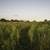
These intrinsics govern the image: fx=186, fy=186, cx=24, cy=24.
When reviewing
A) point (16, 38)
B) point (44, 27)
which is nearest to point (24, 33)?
point (16, 38)

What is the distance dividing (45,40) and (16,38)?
286cm

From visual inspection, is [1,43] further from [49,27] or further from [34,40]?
[49,27]

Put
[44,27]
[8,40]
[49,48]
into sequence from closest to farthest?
[49,48] < [8,40] < [44,27]

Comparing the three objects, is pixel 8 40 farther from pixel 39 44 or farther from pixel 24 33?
pixel 39 44

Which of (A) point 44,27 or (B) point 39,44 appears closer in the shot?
(B) point 39,44

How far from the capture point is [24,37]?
1789 centimetres

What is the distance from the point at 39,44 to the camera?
16750 millimetres

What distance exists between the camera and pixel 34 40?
17.3 m

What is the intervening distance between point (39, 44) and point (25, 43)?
1.32 metres

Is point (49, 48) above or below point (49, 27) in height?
below

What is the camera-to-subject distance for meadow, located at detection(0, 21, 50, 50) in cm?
1675

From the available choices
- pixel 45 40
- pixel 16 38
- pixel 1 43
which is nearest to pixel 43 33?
pixel 45 40

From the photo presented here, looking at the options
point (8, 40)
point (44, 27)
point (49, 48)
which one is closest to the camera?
point (49, 48)

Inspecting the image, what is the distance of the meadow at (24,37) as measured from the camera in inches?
659
